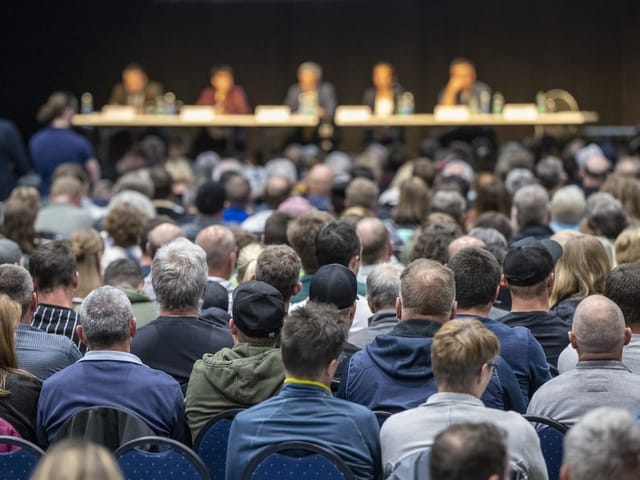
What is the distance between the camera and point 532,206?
6.93 meters

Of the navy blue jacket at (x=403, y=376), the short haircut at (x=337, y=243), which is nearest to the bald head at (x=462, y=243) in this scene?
the short haircut at (x=337, y=243)

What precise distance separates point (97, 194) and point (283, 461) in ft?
22.2

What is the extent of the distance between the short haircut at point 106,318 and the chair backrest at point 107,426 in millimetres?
449

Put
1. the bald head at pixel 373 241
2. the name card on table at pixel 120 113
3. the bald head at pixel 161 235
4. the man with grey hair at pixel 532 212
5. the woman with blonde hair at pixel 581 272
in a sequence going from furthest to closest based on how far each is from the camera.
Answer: the name card on table at pixel 120 113, the man with grey hair at pixel 532 212, the bald head at pixel 161 235, the bald head at pixel 373 241, the woman with blonde hair at pixel 581 272

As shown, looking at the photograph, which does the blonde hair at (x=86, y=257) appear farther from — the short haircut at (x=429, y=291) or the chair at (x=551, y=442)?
the chair at (x=551, y=442)

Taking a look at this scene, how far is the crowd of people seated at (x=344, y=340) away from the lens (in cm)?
333

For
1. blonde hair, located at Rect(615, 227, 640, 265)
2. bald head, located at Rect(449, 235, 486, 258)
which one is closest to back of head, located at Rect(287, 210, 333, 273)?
bald head, located at Rect(449, 235, 486, 258)

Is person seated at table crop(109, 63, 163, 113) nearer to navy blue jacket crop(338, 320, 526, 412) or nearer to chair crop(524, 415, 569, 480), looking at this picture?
navy blue jacket crop(338, 320, 526, 412)

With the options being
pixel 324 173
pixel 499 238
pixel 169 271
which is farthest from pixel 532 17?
pixel 169 271

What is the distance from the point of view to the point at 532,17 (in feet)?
56.0

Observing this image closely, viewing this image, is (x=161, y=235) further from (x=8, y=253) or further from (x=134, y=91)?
(x=134, y=91)

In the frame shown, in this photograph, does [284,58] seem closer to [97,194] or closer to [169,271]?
[97,194]

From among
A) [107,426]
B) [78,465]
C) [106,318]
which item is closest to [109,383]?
[106,318]

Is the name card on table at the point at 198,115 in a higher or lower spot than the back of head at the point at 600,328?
higher
